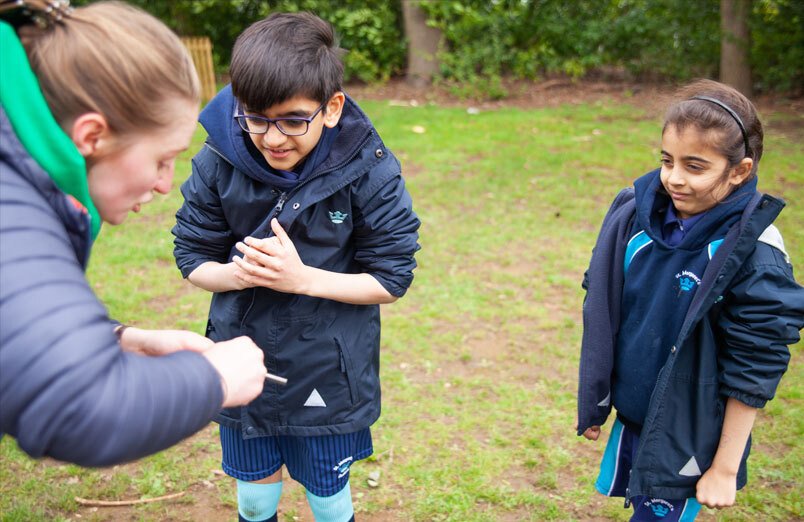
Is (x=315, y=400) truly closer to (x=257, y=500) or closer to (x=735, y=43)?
(x=257, y=500)

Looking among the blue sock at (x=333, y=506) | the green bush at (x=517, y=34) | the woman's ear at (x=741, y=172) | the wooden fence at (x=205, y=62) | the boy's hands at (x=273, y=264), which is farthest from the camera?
the green bush at (x=517, y=34)

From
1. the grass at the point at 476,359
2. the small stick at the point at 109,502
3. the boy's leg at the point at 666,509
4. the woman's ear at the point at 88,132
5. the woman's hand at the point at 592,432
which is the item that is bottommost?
the small stick at the point at 109,502

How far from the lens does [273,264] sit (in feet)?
6.63

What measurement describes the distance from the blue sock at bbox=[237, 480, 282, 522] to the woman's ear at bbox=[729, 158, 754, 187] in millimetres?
1710

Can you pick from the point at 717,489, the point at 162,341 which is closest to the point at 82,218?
the point at 162,341

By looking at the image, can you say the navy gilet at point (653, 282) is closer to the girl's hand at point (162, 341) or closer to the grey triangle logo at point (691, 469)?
the grey triangle logo at point (691, 469)

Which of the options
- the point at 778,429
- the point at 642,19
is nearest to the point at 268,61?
the point at 778,429

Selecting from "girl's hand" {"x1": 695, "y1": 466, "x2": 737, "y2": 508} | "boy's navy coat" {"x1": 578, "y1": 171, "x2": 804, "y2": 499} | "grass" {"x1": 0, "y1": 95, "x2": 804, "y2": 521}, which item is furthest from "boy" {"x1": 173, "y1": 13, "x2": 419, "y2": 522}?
"grass" {"x1": 0, "y1": 95, "x2": 804, "y2": 521}

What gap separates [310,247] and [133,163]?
0.93m

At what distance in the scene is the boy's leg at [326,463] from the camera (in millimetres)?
2381

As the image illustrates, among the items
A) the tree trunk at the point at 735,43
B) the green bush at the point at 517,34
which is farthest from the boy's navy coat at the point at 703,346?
the green bush at the point at 517,34

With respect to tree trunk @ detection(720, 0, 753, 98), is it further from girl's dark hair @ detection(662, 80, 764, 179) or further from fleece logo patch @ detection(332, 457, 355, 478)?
fleece logo patch @ detection(332, 457, 355, 478)

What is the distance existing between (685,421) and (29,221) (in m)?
1.83

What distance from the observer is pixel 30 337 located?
3.47ft
